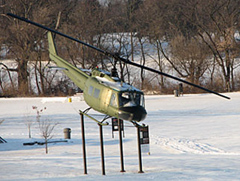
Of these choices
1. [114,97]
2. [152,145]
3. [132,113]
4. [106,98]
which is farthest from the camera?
[152,145]

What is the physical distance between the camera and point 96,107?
45.7 feet

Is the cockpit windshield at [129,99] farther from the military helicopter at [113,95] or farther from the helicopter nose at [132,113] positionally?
the helicopter nose at [132,113]

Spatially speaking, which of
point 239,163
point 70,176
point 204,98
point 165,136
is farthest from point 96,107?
point 204,98

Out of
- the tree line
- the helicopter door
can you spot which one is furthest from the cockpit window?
the tree line

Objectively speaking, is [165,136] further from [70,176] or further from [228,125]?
[70,176]

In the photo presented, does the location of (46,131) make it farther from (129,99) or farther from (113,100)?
(129,99)

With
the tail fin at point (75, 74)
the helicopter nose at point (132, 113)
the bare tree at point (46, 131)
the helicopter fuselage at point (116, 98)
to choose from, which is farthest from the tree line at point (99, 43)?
the helicopter nose at point (132, 113)

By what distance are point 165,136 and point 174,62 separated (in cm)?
2958

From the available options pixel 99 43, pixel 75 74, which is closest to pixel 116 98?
pixel 75 74

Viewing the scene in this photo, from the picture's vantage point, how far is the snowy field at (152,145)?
1493 centimetres

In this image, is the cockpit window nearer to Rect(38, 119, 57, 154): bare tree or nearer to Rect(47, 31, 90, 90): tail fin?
Rect(47, 31, 90, 90): tail fin

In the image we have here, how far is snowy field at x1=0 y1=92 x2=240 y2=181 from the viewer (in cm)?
1493

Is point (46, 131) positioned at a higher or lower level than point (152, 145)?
higher

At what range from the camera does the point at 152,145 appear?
2202 cm
